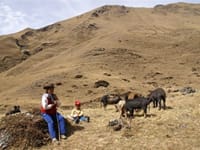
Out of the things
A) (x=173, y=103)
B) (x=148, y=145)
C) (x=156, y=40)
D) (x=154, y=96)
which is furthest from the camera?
(x=156, y=40)

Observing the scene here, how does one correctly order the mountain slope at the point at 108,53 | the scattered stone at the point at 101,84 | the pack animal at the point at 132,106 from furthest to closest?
the mountain slope at the point at 108,53
the scattered stone at the point at 101,84
the pack animal at the point at 132,106

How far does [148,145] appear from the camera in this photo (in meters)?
11.3

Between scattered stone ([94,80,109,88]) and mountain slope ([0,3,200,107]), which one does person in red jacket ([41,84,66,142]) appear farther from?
scattered stone ([94,80,109,88])

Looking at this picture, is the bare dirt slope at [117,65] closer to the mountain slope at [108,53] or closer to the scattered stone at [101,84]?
the mountain slope at [108,53]

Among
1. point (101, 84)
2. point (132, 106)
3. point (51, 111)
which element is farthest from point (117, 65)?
point (51, 111)

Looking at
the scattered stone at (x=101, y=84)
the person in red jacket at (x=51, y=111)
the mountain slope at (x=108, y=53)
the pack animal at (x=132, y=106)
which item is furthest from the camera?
the mountain slope at (x=108, y=53)

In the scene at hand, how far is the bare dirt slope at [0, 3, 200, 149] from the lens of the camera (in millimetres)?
12508

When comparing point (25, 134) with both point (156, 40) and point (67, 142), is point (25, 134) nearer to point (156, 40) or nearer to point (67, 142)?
point (67, 142)

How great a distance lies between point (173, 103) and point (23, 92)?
80.3 ft

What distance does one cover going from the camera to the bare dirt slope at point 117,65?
1251 cm

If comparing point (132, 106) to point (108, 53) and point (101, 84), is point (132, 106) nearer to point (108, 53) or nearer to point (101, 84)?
point (101, 84)

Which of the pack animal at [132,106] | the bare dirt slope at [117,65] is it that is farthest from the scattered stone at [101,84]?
the pack animal at [132,106]

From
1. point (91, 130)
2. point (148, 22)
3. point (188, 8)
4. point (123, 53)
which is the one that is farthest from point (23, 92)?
point (188, 8)

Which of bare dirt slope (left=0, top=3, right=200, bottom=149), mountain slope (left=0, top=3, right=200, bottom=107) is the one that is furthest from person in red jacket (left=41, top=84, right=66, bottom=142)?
mountain slope (left=0, top=3, right=200, bottom=107)
